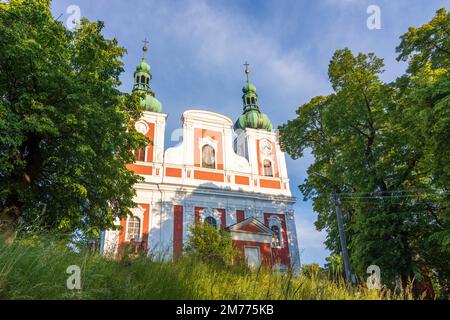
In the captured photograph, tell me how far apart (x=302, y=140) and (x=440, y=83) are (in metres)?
9.14

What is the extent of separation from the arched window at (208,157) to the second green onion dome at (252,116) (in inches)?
208

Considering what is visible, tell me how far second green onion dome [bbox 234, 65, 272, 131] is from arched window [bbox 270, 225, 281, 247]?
10065 millimetres

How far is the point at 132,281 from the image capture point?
4539mm

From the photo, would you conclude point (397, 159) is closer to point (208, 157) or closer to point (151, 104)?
point (208, 157)

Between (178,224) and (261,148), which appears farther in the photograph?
(261,148)

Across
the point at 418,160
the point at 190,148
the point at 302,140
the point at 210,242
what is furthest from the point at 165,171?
the point at 418,160

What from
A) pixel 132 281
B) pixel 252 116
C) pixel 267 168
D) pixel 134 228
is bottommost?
pixel 132 281

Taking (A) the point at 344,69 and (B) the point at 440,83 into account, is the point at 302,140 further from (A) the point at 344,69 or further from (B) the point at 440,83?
(B) the point at 440,83

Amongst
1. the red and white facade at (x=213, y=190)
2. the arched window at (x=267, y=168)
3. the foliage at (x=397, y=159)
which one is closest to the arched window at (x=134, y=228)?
the red and white facade at (x=213, y=190)

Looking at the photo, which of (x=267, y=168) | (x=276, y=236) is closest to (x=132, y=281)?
(x=276, y=236)

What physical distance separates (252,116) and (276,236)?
1216 cm

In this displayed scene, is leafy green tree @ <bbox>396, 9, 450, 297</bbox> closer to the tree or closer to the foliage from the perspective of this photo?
the foliage
